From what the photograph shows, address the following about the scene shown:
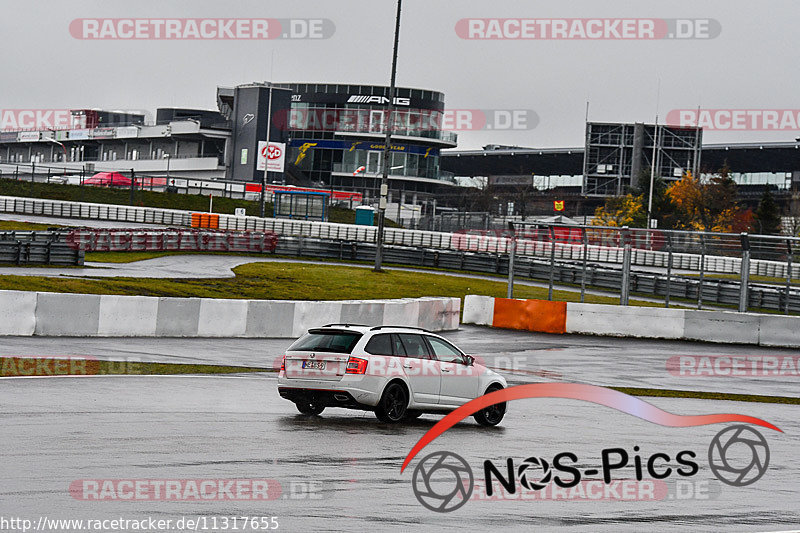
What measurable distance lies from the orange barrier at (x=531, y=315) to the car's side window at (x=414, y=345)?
17067 mm

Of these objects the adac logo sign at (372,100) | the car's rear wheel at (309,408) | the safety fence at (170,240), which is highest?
the adac logo sign at (372,100)

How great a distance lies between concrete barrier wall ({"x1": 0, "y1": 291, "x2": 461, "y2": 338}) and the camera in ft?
67.7

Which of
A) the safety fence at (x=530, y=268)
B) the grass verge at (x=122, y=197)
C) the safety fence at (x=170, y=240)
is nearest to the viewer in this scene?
the safety fence at (x=530, y=268)

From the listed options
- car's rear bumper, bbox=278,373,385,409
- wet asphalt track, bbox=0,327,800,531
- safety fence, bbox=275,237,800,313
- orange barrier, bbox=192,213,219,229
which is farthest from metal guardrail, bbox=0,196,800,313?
orange barrier, bbox=192,213,219,229

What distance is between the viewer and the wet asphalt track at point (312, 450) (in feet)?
25.0

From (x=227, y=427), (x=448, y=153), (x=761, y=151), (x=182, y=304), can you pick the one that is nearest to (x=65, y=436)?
(x=227, y=427)

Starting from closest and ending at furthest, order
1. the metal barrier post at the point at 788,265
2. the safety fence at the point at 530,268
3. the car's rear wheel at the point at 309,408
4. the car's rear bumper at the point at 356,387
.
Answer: the car's rear bumper at the point at 356,387, the car's rear wheel at the point at 309,408, the metal barrier post at the point at 788,265, the safety fence at the point at 530,268

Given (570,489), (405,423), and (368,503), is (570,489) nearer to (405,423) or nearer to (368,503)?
(368,503)

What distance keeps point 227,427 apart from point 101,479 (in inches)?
135

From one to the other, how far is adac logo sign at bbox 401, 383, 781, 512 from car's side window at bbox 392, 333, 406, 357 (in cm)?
106

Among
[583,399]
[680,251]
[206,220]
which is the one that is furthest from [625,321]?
[206,220]

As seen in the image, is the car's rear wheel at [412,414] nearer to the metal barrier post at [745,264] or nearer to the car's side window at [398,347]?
the car's side window at [398,347]

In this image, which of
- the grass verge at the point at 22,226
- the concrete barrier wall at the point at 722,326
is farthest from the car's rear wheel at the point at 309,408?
the grass verge at the point at 22,226

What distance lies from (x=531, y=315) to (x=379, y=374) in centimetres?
1831
